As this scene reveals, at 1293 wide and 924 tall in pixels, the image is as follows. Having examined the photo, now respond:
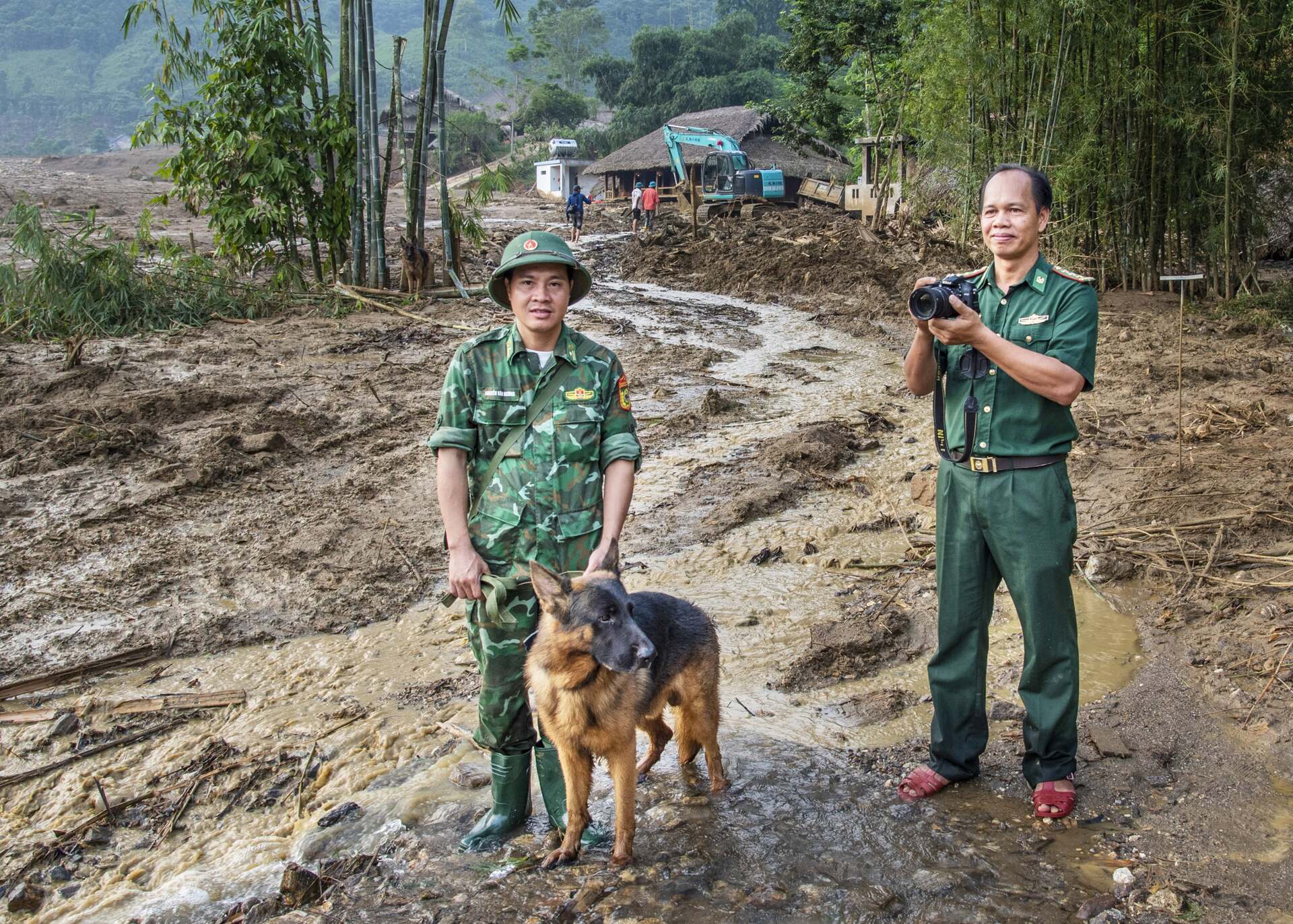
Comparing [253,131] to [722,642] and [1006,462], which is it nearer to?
[722,642]

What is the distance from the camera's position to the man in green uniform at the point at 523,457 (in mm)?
3092

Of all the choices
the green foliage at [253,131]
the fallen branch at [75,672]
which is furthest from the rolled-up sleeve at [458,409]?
the green foliage at [253,131]

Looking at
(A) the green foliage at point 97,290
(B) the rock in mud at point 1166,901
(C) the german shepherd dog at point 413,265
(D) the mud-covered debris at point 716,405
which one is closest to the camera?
(B) the rock in mud at point 1166,901

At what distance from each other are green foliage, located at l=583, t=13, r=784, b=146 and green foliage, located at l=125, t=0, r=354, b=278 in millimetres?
36338

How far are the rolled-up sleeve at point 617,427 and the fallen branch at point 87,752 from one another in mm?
2431

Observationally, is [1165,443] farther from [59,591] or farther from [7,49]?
[7,49]

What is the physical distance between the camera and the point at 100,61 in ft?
283

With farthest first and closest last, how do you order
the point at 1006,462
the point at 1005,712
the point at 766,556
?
the point at 766,556 → the point at 1005,712 → the point at 1006,462

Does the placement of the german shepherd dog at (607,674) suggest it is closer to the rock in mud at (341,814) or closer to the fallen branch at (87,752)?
the rock in mud at (341,814)

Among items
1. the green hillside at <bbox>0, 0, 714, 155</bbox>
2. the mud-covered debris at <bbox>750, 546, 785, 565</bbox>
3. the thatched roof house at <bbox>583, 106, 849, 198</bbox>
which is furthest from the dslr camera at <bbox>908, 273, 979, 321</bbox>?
the green hillside at <bbox>0, 0, 714, 155</bbox>

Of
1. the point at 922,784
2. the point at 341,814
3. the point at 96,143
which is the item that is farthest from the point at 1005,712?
the point at 96,143

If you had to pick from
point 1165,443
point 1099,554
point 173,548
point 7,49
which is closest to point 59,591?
point 173,548

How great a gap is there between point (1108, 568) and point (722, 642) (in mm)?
2141

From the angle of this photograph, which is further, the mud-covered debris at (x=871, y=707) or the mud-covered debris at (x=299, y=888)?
the mud-covered debris at (x=871, y=707)
